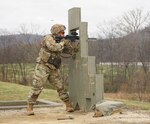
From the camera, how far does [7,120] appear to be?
980 cm

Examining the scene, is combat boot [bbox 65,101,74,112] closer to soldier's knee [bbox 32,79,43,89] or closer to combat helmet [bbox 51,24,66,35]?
soldier's knee [bbox 32,79,43,89]

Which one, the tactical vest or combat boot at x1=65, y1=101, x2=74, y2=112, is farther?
combat boot at x1=65, y1=101, x2=74, y2=112

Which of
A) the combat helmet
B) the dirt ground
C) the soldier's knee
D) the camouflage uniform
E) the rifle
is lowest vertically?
the dirt ground

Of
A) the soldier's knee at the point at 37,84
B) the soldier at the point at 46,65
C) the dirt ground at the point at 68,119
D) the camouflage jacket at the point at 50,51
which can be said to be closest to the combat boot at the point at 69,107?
the dirt ground at the point at 68,119

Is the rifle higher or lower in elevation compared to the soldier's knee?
higher

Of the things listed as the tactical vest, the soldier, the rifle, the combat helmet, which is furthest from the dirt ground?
the combat helmet

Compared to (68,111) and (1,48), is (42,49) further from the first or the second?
(1,48)

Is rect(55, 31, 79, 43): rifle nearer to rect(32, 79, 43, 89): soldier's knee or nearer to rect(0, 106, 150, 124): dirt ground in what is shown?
rect(32, 79, 43, 89): soldier's knee

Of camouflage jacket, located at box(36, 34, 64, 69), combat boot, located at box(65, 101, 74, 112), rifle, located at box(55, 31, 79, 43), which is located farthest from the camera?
combat boot, located at box(65, 101, 74, 112)

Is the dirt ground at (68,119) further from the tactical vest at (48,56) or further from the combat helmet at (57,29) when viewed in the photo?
the combat helmet at (57,29)

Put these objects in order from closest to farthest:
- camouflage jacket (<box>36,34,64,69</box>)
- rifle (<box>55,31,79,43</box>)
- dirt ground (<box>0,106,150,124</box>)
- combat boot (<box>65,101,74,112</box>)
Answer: dirt ground (<box>0,106,150,124</box>)
camouflage jacket (<box>36,34,64,69</box>)
rifle (<box>55,31,79,43</box>)
combat boot (<box>65,101,74,112</box>)

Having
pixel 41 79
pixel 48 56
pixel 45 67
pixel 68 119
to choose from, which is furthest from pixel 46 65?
pixel 68 119

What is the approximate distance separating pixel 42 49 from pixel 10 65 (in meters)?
42.7

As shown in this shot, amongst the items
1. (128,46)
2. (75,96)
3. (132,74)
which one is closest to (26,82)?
(132,74)
